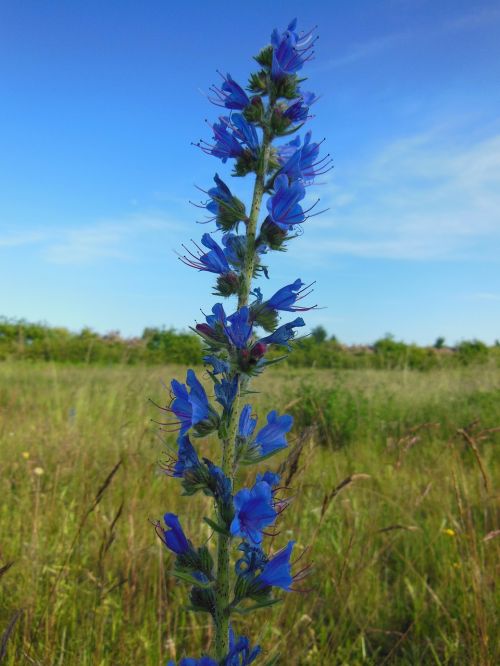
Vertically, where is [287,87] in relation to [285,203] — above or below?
above

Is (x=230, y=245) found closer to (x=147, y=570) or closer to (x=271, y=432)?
(x=271, y=432)

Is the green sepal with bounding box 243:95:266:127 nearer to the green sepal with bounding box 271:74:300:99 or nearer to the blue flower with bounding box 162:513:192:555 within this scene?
the green sepal with bounding box 271:74:300:99

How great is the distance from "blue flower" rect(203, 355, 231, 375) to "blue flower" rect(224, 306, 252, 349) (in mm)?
76

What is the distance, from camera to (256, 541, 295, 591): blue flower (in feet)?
5.01

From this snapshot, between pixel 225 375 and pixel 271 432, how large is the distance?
0.72 feet

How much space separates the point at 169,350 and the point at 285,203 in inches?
748

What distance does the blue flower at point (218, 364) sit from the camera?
5.47ft

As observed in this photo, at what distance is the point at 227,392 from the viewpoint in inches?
65.0

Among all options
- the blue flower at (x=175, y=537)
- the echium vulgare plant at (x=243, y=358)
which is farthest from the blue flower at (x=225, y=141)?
the blue flower at (x=175, y=537)

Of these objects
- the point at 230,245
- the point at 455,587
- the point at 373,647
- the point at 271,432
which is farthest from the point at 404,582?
the point at 230,245

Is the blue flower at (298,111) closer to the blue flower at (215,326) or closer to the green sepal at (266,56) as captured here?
the green sepal at (266,56)

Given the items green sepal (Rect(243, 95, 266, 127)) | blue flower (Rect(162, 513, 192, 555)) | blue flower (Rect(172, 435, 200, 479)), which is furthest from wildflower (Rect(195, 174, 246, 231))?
blue flower (Rect(162, 513, 192, 555))

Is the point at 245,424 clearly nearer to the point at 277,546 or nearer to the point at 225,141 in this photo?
the point at 225,141

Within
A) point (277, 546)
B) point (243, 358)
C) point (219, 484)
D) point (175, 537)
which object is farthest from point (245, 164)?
point (277, 546)
